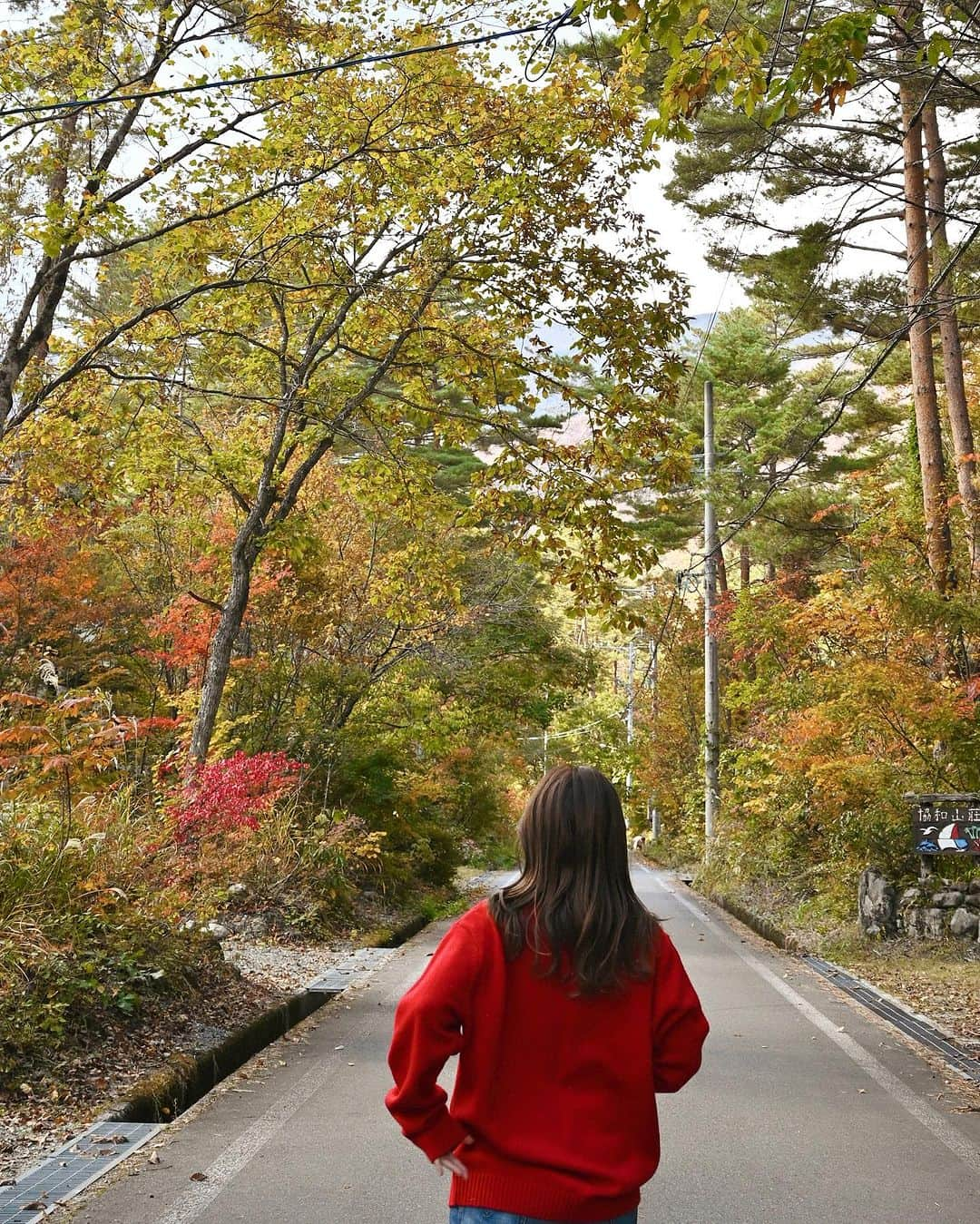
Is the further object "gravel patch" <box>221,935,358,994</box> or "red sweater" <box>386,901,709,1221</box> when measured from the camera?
"gravel patch" <box>221,935,358,994</box>

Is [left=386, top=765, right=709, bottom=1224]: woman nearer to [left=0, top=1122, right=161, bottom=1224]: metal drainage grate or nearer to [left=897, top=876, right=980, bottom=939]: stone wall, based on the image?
[left=0, top=1122, right=161, bottom=1224]: metal drainage grate

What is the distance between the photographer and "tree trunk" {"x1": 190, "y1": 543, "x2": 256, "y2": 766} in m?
13.7

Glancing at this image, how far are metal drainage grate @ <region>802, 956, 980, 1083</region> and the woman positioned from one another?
5.59 m

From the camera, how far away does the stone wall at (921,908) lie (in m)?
12.3

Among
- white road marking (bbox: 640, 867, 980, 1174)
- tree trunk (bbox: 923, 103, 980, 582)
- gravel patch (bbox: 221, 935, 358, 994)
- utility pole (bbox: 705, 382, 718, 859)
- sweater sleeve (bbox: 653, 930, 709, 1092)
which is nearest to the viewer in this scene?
sweater sleeve (bbox: 653, 930, 709, 1092)

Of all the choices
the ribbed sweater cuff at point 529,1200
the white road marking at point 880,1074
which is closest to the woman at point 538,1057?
the ribbed sweater cuff at point 529,1200

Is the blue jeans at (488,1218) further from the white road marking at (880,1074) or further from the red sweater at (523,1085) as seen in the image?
the white road marking at (880,1074)

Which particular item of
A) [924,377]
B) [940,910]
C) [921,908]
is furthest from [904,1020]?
[924,377]

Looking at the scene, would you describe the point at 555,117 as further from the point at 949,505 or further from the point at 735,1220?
the point at 735,1220

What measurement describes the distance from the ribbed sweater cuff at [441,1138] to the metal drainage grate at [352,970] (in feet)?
26.8

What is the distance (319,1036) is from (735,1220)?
14.5 ft

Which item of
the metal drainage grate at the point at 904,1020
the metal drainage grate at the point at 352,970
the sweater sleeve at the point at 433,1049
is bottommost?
the metal drainage grate at the point at 352,970

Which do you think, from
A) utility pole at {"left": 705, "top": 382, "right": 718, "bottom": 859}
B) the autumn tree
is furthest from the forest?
utility pole at {"left": 705, "top": 382, "right": 718, "bottom": 859}

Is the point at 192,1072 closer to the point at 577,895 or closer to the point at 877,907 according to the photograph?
the point at 577,895
